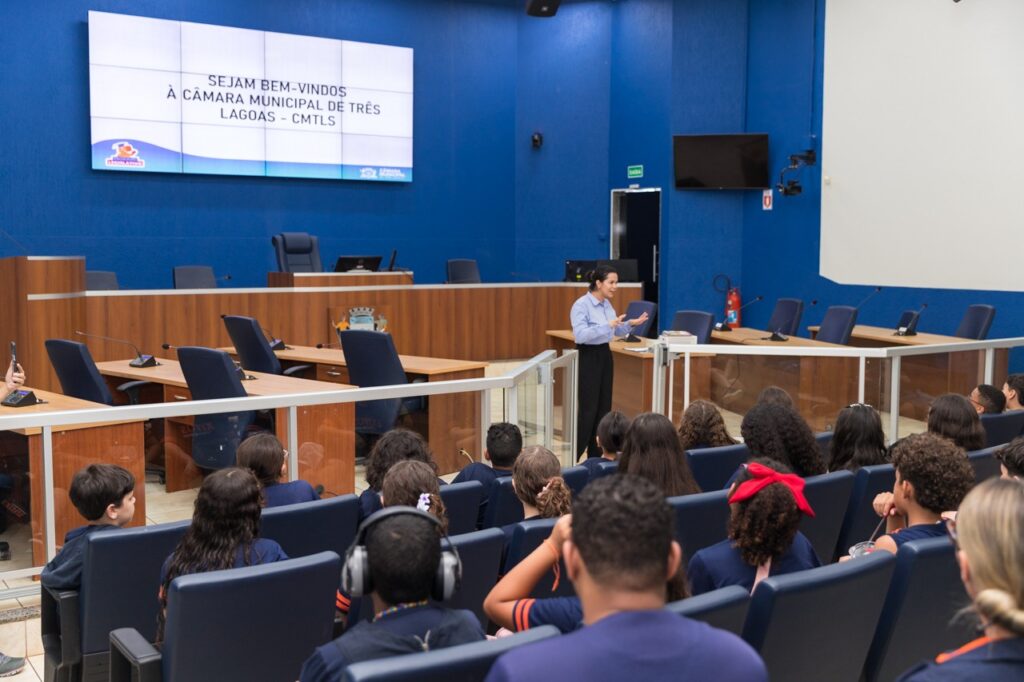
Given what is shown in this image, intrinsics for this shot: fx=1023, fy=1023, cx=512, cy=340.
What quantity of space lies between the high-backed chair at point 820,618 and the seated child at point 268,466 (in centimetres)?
189

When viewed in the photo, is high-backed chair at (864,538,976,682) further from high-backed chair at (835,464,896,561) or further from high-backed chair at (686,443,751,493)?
high-backed chair at (686,443,751,493)

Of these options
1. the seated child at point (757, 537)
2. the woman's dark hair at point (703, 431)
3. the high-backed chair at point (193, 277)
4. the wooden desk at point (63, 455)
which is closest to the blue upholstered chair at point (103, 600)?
the wooden desk at point (63, 455)

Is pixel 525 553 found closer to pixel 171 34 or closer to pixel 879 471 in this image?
pixel 879 471

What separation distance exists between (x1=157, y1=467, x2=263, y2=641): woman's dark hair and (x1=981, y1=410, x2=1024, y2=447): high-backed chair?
379 centimetres

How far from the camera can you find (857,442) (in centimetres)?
424

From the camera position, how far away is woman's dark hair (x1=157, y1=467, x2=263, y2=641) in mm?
2729

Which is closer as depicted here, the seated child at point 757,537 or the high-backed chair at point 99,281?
the seated child at point 757,537

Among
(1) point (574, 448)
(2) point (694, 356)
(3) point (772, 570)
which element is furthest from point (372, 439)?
(3) point (772, 570)

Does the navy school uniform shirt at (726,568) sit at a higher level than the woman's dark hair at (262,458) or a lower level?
lower

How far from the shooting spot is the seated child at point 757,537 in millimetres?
2533

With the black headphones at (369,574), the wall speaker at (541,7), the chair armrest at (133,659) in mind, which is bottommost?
the chair armrest at (133,659)

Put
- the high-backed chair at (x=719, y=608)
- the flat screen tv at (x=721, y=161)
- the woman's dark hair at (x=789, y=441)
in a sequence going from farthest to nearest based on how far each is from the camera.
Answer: the flat screen tv at (x=721, y=161) < the woman's dark hair at (x=789, y=441) < the high-backed chair at (x=719, y=608)

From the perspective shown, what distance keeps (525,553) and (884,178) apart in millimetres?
10030

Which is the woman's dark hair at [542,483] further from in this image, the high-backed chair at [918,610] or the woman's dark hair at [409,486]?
the high-backed chair at [918,610]
